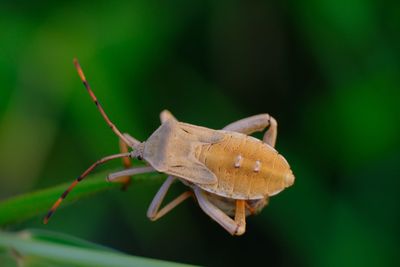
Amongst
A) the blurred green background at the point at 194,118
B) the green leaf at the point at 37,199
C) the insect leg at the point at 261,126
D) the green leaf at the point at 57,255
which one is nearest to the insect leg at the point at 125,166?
the green leaf at the point at 37,199

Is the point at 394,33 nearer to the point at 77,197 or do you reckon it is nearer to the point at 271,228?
the point at 271,228

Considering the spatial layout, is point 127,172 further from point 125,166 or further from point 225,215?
point 225,215

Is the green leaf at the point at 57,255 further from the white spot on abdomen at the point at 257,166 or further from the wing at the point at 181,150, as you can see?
the white spot on abdomen at the point at 257,166

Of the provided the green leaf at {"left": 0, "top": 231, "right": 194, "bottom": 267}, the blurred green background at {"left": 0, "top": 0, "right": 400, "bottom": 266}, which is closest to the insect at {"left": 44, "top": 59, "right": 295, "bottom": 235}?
the green leaf at {"left": 0, "top": 231, "right": 194, "bottom": 267}

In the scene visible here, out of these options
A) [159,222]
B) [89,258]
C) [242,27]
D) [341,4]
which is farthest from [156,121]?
[89,258]

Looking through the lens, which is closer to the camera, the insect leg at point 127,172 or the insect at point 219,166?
the insect leg at point 127,172

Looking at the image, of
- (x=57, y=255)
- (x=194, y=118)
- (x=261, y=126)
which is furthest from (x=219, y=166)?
(x=194, y=118)
